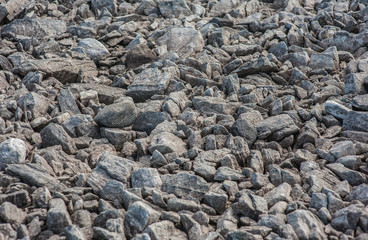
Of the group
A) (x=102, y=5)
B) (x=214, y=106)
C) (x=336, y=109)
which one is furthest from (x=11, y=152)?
(x=102, y=5)

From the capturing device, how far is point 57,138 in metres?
5.07

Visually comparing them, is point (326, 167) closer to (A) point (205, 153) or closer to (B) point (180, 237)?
(A) point (205, 153)

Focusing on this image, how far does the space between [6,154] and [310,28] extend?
560 centimetres

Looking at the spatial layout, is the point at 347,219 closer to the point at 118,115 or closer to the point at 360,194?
the point at 360,194

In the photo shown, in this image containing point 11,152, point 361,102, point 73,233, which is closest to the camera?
point 73,233

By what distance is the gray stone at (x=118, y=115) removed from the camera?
17.7 ft

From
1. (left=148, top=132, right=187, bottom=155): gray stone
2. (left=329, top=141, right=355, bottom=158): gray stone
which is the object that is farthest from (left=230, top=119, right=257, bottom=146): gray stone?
(left=329, top=141, right=355, bottom=158): gray stone

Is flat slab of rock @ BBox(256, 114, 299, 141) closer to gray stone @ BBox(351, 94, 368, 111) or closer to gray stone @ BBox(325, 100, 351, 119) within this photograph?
gray stone @ BBox(325, 100, 351, 119)

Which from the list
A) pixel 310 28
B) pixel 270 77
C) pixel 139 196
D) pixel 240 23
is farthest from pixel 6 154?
pixel 310 28

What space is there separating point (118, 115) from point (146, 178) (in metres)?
1.27

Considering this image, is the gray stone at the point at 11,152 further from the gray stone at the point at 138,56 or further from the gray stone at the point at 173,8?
the gray stone at the point at 173,8

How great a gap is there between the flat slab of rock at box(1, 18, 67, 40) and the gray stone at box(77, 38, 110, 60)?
820mm

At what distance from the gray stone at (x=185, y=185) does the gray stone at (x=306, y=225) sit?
2.96 feet

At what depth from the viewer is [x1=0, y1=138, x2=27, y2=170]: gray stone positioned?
15.1ft
